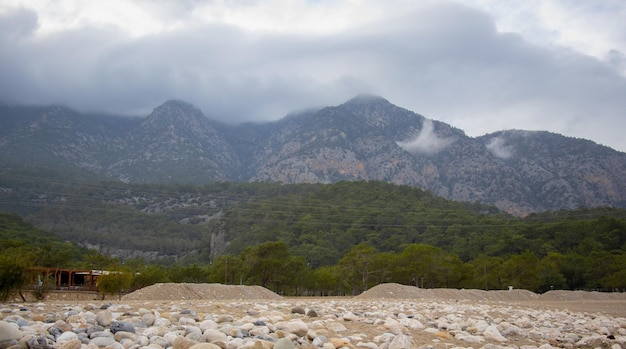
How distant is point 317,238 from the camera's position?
97.6 meters

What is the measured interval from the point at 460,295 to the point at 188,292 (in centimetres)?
2196

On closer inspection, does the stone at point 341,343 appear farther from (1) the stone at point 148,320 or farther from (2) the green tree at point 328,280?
(2) the green tree at point 328,280

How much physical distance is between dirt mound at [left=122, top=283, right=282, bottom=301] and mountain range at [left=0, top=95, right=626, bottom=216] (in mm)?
133272

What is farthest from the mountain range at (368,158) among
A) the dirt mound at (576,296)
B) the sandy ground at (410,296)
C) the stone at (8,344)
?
the stone at (8,344)

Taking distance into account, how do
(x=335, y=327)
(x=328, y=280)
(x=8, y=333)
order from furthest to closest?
(x=328, y=280)
(x=335, y=327)
(x=8, y=333)

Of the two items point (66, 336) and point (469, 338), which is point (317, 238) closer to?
point (469, 338)

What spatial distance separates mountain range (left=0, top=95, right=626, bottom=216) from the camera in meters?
156

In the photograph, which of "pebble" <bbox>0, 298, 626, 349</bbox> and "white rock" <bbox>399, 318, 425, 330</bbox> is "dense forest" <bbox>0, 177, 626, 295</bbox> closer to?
"pebble" <bbox>0, 298, 626, 349</bbox>

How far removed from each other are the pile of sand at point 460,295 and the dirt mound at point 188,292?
9.02 meters

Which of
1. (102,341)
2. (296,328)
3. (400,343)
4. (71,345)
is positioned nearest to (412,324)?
(400,343)

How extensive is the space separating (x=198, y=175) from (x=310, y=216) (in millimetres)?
81420

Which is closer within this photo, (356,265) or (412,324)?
(412,324)

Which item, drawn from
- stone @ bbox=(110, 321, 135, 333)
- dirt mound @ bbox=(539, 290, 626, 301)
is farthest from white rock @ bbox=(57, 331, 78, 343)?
dirt mound @ bbox=(539, 290, 626, 301)

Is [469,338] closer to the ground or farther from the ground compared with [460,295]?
farther from the ground
